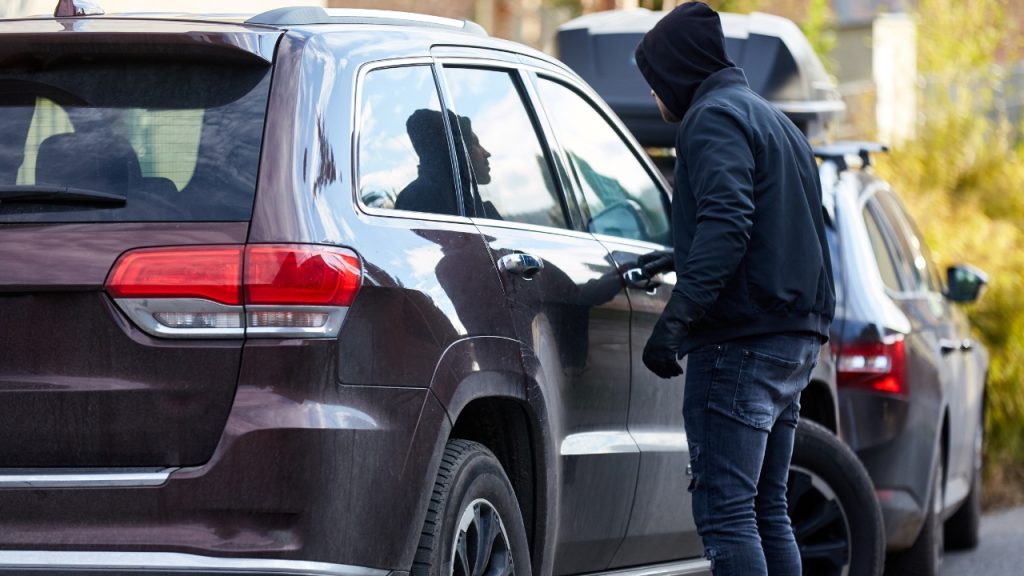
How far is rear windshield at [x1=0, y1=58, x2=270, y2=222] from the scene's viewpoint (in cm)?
374

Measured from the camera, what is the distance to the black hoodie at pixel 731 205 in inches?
180

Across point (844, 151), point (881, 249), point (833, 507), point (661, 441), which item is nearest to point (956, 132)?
point (844, 151)

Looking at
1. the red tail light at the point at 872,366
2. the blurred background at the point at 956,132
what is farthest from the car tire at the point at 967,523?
the red tail light at the point at 872,366

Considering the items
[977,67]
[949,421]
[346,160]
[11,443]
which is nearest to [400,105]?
[346,160]

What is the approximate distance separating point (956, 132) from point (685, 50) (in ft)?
26.0

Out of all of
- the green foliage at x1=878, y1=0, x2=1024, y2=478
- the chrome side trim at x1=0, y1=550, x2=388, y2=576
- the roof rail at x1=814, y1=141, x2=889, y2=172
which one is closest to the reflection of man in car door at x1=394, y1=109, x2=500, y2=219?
the chrome side trim at x1=0, y1=550, x2=388, y2=576

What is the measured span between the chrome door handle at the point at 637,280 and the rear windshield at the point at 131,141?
5.37 ft

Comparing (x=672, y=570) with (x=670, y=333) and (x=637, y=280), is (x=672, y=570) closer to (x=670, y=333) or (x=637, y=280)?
(x=637, y=280)

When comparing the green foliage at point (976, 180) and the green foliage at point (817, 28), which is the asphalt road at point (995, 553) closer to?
the green foliage at point (976, 180)

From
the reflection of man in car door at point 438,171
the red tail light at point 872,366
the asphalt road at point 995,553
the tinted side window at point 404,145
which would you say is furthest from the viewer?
the asphalt road at point 995,553

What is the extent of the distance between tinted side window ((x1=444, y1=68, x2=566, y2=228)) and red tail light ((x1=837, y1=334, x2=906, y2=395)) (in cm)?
200

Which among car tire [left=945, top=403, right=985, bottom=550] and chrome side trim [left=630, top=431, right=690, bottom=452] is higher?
chrome side trim [left=630, top=431, right=690, bottom=452]

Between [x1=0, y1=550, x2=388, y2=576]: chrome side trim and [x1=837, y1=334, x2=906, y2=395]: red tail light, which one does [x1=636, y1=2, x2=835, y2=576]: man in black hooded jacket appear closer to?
[x1=0, y1=550, x2=388, y2=576]: chrome side trim

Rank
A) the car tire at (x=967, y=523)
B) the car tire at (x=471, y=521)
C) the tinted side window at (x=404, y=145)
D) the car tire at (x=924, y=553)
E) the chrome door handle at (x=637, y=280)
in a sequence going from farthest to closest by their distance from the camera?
the car tire at (x=967, y=523) → the car tire at (x=924, y=553) → the chrome door handle at (x=637, y=280) → the tinted side window at (x=404, y=145) → the car tire at (x=471, y=521)
